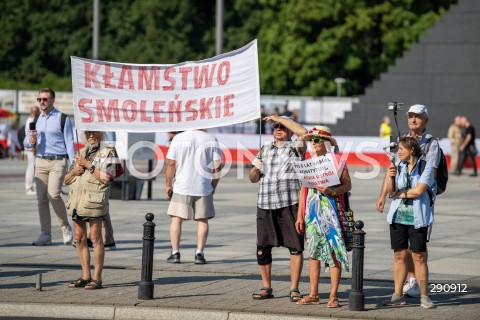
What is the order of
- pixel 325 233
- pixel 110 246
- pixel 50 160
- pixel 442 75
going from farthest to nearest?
pixel 442 75
pixel 50 160
pixel 110 246
pixel 325 233

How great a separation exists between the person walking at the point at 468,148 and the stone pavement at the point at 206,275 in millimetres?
13655

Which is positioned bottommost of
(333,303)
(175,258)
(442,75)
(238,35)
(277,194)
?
(333,303)

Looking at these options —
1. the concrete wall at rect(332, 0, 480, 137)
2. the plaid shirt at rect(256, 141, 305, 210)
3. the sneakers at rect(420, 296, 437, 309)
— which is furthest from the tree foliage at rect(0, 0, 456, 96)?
the sneakers at rect(420, 296, 437, 309)

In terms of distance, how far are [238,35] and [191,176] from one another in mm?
53324

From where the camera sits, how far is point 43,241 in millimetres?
15070

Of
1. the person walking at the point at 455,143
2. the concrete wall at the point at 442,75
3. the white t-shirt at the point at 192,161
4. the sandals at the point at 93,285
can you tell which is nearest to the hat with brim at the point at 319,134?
the sandals at the point at 93,285

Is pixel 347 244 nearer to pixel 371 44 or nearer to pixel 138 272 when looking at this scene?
pixel 138 272

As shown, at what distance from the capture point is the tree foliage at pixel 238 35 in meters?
59.0

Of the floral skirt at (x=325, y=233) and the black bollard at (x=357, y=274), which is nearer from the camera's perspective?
the black bollard at (x=357, y=274)

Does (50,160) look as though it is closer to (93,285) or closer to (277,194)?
(93,285)

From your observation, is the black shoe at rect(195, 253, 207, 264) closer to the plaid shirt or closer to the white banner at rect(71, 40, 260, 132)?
the white banner at rect(71, 40, 260, 132)

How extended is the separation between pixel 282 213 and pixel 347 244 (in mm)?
815

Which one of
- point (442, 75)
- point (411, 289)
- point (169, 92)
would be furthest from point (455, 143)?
point (169, 92)

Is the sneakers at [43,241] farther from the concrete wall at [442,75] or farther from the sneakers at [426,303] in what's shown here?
the concrete wall at [442,75]
